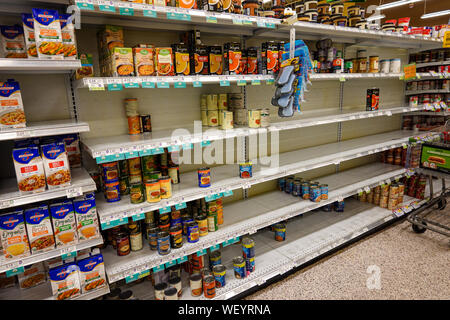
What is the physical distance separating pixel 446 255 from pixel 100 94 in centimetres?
341

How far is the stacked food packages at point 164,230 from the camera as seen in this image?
6.22ft

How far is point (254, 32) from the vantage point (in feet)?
8.13

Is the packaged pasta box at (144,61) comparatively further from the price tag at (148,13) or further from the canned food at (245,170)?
the canned food at (245,170)

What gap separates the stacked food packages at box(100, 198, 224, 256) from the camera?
1.90 meters

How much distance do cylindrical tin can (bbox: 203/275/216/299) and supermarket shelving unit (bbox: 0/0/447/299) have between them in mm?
83

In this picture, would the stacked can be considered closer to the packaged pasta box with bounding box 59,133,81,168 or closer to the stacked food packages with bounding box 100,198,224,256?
the stacked food packages with bounding box 100,198,224,256

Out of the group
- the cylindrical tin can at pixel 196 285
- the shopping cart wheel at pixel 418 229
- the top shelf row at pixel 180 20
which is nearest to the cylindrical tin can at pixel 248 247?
the cylindrical tin can at pixel 196 285

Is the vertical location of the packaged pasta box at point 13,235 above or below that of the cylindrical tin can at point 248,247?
above

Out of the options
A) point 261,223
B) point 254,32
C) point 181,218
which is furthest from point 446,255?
point 254,32

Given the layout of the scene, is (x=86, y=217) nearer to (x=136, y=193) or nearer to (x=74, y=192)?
(x=74, y=192)

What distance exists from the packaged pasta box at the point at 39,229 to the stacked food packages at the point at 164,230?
0.43 metres

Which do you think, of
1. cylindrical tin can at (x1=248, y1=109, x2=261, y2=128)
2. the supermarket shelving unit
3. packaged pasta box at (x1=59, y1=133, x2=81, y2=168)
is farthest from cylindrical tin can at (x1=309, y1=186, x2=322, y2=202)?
packaged pasta box at (x1=59, y1=133, x2=81, y2=168)

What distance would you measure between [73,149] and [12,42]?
0.70 meters
